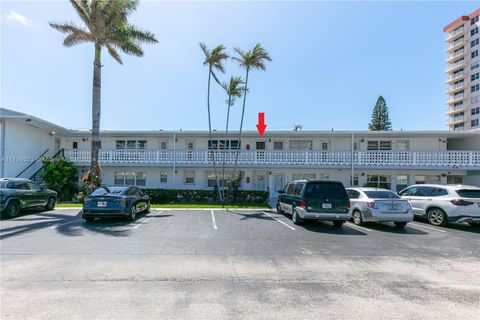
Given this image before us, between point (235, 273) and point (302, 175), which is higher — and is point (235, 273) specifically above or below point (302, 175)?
below

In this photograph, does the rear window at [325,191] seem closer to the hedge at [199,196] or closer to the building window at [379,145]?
the hedge at [199,196]

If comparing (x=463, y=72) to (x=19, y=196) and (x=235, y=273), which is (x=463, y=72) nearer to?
(x=235, y=273)

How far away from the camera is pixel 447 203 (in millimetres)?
11211

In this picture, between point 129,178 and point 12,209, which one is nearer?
point 12,209

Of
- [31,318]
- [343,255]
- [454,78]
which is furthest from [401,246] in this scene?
[454,78]

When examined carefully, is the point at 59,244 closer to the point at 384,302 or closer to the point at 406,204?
the point at 384,302

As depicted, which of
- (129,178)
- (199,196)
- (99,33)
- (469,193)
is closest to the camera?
(469,193)

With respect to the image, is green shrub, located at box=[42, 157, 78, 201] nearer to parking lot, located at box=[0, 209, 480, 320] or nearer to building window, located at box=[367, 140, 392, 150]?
parking lot, located at box=[0, 209, 480, 320]

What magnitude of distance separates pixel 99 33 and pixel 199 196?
40.6ft

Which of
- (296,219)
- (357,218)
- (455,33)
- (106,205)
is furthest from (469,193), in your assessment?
(455,33)

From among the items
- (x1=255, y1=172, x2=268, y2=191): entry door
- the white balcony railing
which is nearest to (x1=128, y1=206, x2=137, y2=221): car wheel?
the white balcony railing

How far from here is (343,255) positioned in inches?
279

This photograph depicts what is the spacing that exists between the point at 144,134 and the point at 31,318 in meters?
20.3

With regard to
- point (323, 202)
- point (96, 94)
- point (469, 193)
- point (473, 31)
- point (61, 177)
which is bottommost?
point (323, 202)
